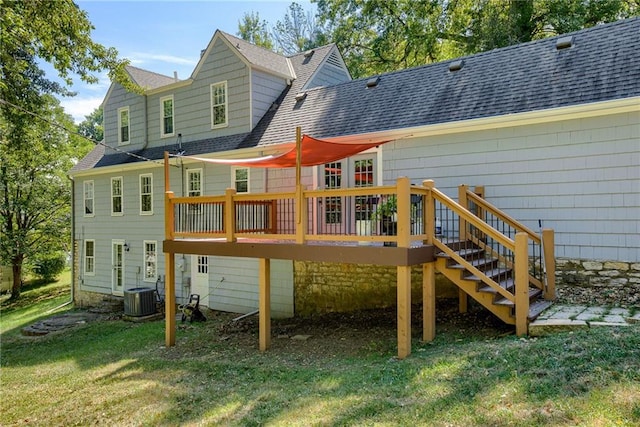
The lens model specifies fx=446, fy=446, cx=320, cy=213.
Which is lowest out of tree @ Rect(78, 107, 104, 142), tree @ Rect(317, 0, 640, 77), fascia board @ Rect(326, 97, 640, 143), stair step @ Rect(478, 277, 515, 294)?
stair step @ Rect(478, 277, 515, 294)

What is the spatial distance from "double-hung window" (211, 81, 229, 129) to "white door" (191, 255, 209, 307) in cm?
386

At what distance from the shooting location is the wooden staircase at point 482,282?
6.14 m

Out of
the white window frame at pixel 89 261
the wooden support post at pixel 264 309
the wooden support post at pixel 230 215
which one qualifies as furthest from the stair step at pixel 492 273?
the white window frame at pixel 89 261

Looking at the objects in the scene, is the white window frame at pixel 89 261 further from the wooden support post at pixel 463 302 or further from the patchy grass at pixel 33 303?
the wooden support post at pixel 463 302

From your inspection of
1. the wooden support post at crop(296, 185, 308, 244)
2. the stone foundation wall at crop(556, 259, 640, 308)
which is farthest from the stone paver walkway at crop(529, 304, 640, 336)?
the wooden support post at crop(296, 185, 308, 244)

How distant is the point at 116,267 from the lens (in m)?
15.3

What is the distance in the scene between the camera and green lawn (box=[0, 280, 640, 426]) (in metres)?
3.87

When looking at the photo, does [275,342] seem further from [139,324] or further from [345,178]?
[139,324]

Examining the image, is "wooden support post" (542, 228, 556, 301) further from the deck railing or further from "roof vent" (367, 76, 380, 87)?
"roof vent" (367, 76, 380, 87)

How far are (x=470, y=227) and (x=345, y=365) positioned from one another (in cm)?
342

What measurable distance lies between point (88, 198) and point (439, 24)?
1542cm

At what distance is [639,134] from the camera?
268 inches

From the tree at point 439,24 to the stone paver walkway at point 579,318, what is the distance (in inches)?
466

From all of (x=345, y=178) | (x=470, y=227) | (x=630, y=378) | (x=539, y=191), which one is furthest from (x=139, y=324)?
(x=630, y=378)
